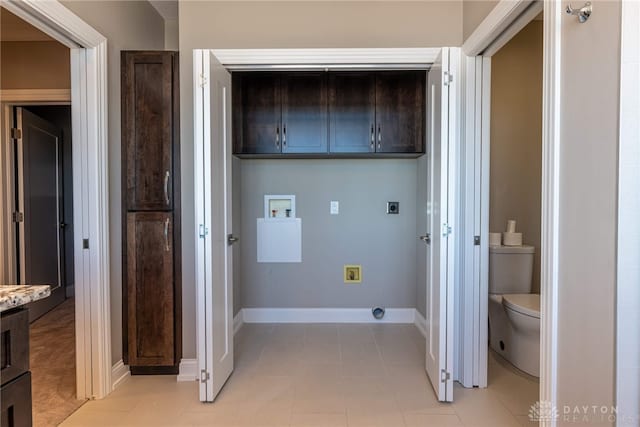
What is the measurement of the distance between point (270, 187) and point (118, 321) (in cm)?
170

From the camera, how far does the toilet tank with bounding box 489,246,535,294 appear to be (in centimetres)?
271

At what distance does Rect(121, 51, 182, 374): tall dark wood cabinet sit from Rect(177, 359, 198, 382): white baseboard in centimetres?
10

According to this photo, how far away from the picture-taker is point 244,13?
2.28 m

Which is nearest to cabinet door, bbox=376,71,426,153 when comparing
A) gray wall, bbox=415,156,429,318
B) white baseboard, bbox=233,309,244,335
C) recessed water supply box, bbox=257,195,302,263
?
gray wall, bbox=415,156,429,318

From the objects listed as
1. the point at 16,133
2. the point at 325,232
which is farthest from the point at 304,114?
the point at 16,133

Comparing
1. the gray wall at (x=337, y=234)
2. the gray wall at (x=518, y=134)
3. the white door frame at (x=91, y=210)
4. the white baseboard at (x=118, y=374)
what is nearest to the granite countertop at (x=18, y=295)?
the white door frame at (x=91, y=210)

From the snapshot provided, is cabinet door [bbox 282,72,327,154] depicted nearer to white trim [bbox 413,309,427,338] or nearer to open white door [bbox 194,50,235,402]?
open white door [bbox 194,50,235,402]

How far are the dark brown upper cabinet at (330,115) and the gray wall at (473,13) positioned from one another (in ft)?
2.81

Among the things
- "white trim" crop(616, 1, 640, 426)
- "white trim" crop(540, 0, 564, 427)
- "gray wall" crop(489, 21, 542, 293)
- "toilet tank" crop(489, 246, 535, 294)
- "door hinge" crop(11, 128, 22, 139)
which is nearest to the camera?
"white trim" crop(616, 1, 640, 426)

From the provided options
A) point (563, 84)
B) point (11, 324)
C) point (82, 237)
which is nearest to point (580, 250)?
point (563, 84)

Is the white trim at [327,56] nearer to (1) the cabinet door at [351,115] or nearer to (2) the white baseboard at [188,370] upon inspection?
(1) the cabinet door at [351,115]

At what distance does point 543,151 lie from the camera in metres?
1.43

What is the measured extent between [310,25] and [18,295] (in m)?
2.09

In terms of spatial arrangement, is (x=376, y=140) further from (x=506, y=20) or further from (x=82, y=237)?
(x=82, y=237)
